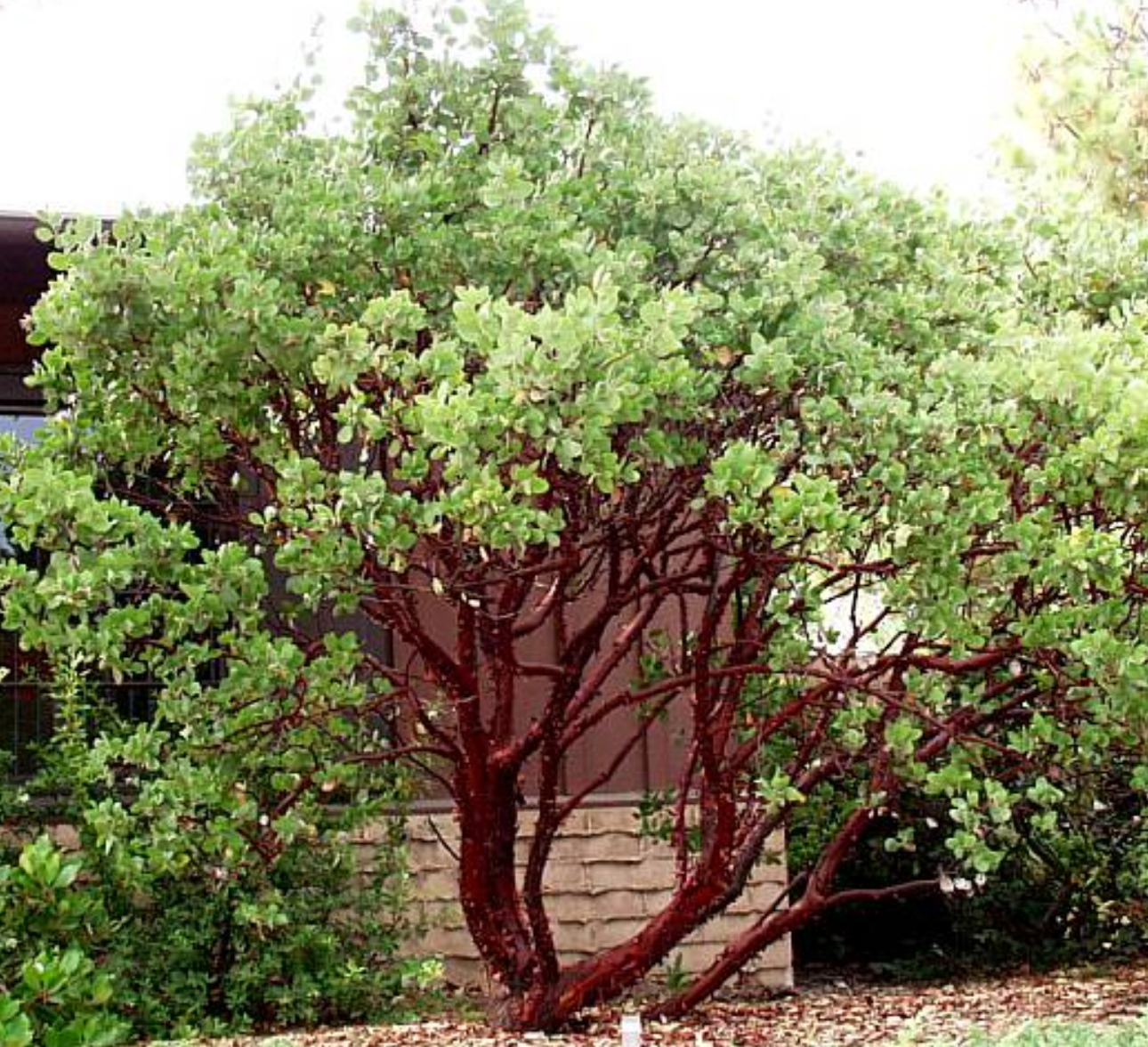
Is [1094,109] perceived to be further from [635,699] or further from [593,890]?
[635,699]

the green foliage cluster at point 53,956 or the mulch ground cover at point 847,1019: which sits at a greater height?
the green foliage cluster at point 53,956

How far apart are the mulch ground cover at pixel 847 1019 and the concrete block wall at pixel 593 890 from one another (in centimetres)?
46

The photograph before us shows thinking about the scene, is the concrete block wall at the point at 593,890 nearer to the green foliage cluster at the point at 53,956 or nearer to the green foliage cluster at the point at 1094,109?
the green foliage cluster at the point at 53,956

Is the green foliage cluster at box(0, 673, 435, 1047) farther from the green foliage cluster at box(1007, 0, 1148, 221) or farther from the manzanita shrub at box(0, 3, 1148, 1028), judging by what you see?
the green foliage cluster at box(1007, 0, 1148, 221)

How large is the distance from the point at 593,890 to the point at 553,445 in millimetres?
3967

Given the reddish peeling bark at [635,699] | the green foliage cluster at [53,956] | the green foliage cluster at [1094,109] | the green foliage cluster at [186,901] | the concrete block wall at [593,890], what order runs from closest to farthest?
the green foliage cluster at [186,901]
the reddish peeling bark at [635,699]
the green foliage cluster at [53,956]
the concrete block wall at [593,890]
the green foliage cluster at [1094,109]

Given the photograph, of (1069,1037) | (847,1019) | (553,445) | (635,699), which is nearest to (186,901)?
(635,699)

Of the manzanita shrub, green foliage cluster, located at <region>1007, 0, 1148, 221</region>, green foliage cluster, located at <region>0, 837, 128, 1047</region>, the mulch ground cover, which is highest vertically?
green foliage cluster, located at <region>1007, 0, 1148, 221</region>

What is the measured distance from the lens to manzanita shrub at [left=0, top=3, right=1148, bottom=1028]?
16.8ft

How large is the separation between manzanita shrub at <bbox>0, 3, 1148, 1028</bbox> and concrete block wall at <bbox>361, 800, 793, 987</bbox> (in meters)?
1.68

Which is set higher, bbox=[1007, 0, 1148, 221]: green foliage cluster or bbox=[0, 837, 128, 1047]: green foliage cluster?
bbox=[1007, 0, 1148, 221]: green foliage cluster

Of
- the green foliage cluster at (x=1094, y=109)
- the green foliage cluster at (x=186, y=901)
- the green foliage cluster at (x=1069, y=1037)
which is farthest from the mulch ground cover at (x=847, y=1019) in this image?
the green foliage cluster at (x=1094, y=109)

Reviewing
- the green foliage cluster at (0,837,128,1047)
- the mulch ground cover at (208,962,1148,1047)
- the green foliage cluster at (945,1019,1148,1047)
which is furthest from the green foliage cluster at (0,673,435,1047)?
the green foliage cluster at (945,1019,1148,1047)

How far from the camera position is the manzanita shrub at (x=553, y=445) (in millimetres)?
5105
